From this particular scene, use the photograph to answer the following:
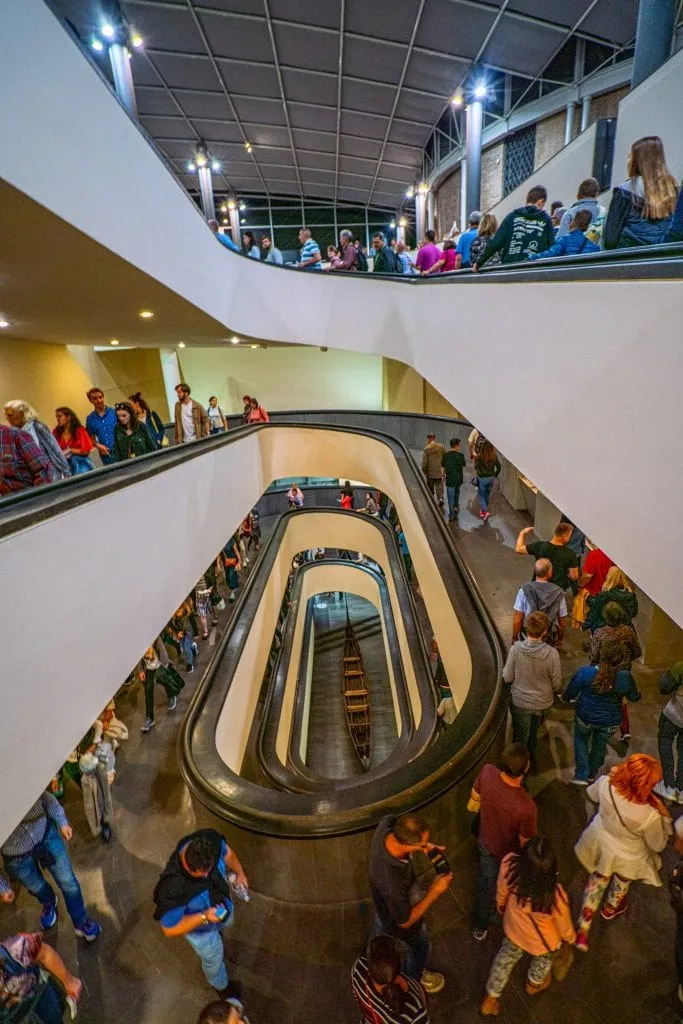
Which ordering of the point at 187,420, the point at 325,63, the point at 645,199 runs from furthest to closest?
the point at 325,63, the point at 187,420, the point at 645,199

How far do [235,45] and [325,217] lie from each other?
30.5ft

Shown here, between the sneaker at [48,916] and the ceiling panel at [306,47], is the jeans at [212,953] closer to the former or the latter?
the sneaker at [48,916]

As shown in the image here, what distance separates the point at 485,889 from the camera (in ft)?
8.58

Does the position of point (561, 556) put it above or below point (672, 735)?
above

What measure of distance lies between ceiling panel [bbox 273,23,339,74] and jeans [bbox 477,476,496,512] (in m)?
13.3

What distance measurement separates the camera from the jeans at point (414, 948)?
2367 mm

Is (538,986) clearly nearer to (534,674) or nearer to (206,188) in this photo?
(534,674)

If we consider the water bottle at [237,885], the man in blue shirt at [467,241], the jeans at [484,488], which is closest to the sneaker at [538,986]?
the water bottle at [237,885]

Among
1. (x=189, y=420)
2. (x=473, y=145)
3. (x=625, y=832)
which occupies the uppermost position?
(x=473, y=145)

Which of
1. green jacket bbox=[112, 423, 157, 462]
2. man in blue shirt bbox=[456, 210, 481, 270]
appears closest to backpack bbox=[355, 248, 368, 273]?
man in blue shirt bbox=[456, 210, 481, 270]

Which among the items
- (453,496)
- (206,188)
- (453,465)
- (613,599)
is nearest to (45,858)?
(613,599)

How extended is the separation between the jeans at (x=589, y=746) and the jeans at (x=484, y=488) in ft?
13.2

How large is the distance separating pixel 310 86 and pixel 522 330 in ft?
51.9

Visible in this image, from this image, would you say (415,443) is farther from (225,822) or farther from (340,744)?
(225,822)
